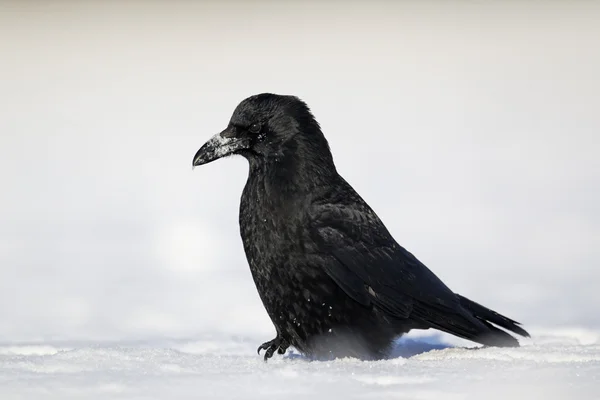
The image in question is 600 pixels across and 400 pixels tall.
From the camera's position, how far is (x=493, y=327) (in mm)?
5539

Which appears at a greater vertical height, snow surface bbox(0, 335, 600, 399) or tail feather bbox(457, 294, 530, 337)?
tail feather bbox(457, 294, 530, 337)

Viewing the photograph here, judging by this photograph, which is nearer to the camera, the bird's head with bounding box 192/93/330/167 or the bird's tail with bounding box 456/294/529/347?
the bird's tail with bounding box 456/294/529/347

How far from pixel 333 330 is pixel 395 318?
41cm

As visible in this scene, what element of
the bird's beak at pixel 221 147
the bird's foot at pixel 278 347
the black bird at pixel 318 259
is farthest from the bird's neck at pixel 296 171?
the bird's foot at pixel 278 347

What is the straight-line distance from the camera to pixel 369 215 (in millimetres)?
5645

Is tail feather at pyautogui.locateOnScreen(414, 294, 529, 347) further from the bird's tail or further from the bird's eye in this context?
the bird's eye

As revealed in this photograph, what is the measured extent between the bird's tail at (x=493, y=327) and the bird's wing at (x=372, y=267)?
13cm

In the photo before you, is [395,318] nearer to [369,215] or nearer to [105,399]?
[369,215]

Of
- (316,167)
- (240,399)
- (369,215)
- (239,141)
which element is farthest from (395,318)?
(240,399)

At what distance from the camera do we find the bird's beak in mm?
5730

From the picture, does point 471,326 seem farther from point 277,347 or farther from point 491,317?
point 277,347

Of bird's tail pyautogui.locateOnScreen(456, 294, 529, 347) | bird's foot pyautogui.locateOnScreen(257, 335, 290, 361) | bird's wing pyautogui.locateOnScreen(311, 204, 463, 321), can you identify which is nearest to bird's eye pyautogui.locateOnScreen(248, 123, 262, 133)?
bird's wing pyautogui.locateOnScreen(311, 204, 463, 321)

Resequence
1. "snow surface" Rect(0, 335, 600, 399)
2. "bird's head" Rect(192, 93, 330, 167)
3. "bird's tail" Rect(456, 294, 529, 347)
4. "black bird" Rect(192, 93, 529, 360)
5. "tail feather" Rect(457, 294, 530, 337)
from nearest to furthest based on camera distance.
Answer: "snow surface" Rect(0, 335, 600, 399) → "black bird" Rect(192, 93, 529, 360) → "bird's tail" Rect(456, 294, 529, 347) → "tail feather" Rect(457, 294, 530, 337) → "bird's head" Rect(192, 93, 330, 167)

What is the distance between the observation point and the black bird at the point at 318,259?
525 cm
